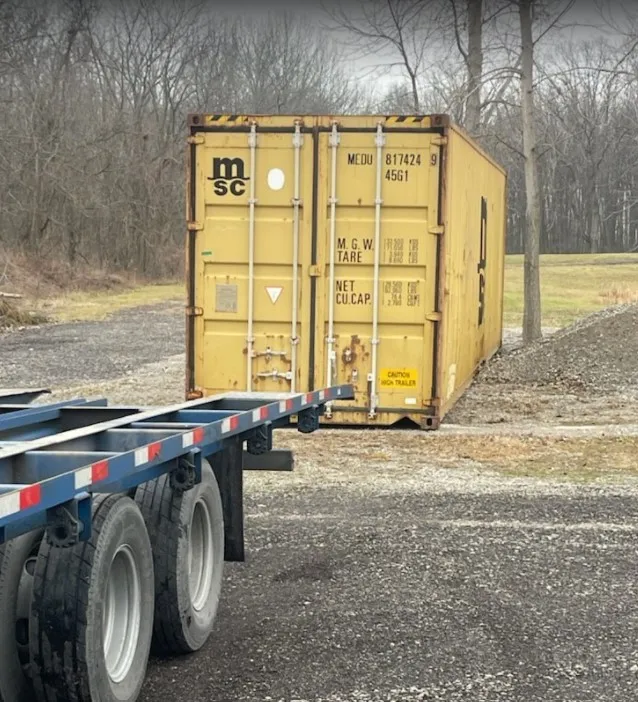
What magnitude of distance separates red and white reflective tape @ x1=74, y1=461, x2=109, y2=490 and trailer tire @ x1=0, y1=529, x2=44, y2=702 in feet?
1.32

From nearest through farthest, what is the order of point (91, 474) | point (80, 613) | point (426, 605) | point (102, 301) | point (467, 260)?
point (91, 474)
point (80, 613)
point (426, 605)
point (467, 260)
point (102, 301)

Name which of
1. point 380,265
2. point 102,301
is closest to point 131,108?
point 102,301

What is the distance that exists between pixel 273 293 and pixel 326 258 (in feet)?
2.20

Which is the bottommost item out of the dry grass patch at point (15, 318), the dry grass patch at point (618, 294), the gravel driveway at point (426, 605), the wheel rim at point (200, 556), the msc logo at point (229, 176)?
the gravel driveway at point (426, 605)

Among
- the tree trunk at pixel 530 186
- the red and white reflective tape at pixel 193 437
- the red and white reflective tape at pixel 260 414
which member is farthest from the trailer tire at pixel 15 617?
the tree trunk at pixel 530 186

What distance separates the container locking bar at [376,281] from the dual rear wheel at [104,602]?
616cm

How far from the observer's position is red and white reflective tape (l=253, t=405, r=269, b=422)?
209 inches

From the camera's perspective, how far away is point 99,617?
3.82m

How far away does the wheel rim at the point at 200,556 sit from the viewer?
518 centimetres

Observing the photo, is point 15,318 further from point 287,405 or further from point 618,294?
point 287,405

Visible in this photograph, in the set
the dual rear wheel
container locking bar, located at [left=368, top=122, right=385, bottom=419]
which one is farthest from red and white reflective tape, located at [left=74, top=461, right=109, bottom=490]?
container locking bar, located at [left=368, top=122, right=385, bottom=419]

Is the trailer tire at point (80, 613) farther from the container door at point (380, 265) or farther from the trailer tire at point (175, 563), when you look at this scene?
the container door at point (380, 265)

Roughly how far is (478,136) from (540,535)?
17.1 meters

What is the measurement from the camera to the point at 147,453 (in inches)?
155
